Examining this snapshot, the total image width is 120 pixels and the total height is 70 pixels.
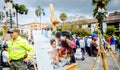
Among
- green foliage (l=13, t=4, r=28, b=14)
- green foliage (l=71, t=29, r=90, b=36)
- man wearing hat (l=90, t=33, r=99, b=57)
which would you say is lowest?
green foliage (l=71, t=29, r=90, b=36)

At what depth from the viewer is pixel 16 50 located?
8.09 m

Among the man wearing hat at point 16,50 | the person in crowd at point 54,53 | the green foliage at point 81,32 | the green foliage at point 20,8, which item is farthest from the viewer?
the green foliage at point 20,8

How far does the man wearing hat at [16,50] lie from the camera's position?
8.09m

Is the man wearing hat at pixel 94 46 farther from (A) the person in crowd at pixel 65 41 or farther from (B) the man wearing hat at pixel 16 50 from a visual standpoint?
(B) the man wearing hat at pixel 16 50

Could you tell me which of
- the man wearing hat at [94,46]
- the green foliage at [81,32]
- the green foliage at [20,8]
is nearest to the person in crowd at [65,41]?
the man wearing hat at [94,46]

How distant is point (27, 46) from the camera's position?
8.13 m

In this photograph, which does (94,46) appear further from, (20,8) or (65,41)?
(20,8)

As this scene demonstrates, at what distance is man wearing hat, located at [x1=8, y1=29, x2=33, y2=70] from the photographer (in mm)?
8086

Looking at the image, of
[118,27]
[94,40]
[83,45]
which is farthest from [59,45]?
[118,27]

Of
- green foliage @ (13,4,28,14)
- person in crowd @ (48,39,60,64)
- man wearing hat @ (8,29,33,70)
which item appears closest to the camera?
person in crowd @ (48,39,60,64)

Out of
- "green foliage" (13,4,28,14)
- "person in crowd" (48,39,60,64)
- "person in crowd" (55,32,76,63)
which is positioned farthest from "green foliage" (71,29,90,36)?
"person in crowd" (48,39,60,64)

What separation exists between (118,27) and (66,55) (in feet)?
211

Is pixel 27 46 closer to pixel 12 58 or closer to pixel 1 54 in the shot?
pixel 12 58

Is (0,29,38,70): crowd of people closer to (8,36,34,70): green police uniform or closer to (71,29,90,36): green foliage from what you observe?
(8,36,34,70): green police uniform
